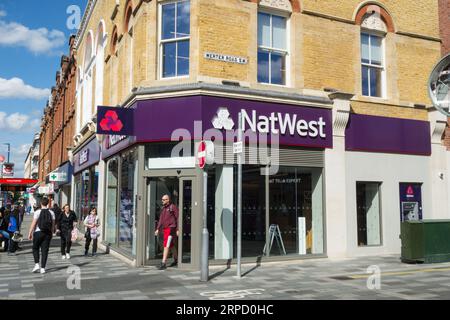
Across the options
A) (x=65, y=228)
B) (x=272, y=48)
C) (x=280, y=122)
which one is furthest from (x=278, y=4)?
(x=65, y=228)

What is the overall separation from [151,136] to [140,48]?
8.82ft

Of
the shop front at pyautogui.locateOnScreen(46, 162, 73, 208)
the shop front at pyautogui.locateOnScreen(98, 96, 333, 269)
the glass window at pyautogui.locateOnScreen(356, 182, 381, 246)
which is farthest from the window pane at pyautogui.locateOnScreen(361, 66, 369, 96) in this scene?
the shop front at pyautogui.locateOnScreen(46, 162, 73, 208)

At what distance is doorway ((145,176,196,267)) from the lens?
11.1 meters

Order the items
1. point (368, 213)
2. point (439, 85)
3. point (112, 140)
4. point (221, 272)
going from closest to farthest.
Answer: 1. point (221, 272)
2. point (439, 85)
3. point (368, 213)
4. point (112, 140)

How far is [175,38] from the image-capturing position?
1205 cm

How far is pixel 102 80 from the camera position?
18.5m

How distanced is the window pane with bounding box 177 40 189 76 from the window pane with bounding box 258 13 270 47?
2146 mm

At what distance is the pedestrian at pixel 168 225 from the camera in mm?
10957

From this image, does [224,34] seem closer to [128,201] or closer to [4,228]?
[128,201]

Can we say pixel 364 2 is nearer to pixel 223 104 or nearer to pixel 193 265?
pixel 223 104

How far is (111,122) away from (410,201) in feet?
32.0

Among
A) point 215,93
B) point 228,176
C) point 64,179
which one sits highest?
point 215,93
